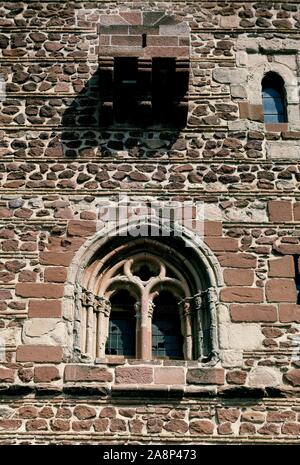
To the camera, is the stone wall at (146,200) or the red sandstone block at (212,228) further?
the red sandstone block at (212,228)

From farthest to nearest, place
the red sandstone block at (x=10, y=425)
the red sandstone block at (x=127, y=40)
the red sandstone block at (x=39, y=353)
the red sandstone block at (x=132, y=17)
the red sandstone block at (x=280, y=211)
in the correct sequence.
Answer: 1. the red sandstone block at (x=132, y=17)
2. the red sandstone block at (x=127, y=40)
3. the red sandstone block at (x=280, y=211)
4. the red sandstone block at (x=39, y=353)
5. the red sandstone block at (x=10, y=425)

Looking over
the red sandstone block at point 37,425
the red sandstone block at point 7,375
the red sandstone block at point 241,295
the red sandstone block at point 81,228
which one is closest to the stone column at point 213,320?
the red sandstone block at point 241,295

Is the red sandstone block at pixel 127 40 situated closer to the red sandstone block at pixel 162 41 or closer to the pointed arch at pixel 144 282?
the red sandstone block at pixel 162 41

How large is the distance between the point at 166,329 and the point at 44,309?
142cm

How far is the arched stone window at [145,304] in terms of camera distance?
32.5 ft

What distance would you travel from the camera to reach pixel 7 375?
9438 millimetres

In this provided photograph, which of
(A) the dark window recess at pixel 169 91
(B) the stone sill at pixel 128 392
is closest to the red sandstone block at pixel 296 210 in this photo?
(A) the dark window recess at pixel 169 91

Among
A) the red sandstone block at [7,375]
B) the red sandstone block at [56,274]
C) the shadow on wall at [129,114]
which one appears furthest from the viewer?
the shadow on wall at [129,114]

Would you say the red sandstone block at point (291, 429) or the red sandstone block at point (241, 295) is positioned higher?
the red sandstone block at point (241, 295)

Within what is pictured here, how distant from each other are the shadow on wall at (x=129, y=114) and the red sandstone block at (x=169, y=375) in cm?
279

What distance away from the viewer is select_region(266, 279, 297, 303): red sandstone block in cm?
1000

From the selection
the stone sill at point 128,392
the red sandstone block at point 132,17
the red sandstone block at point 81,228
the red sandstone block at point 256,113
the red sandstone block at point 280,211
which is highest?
the red sandstone block at point 132,17

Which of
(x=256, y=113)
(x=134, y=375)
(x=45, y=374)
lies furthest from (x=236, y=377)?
(x=256, y=113)

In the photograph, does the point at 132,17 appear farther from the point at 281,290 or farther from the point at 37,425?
the point at 37,425
